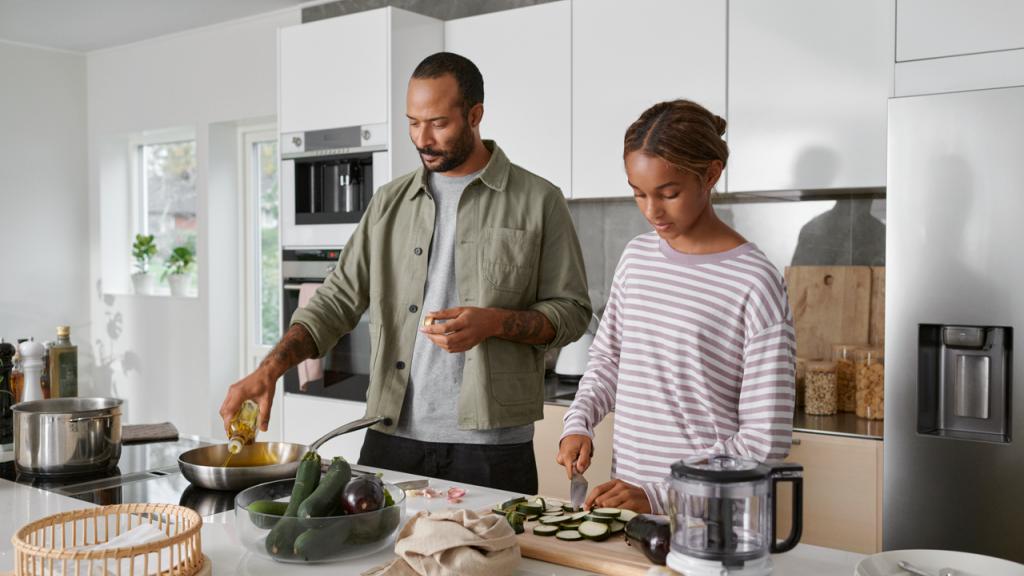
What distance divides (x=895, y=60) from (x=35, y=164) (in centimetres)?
486

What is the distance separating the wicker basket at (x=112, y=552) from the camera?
112cm

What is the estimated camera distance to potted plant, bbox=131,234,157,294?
5504 mm

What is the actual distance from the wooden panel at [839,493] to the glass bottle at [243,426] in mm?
1487

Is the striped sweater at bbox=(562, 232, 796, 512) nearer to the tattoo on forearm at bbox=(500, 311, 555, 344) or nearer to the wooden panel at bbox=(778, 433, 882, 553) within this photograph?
the tattoo on forearm at bbox=(500, 311, 555, 344)

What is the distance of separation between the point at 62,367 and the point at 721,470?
201 cm

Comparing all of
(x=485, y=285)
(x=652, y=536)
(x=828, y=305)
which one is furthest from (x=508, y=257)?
(x=828, y=305)

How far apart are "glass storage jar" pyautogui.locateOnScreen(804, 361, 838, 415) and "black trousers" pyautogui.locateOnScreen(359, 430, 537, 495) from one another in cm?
120

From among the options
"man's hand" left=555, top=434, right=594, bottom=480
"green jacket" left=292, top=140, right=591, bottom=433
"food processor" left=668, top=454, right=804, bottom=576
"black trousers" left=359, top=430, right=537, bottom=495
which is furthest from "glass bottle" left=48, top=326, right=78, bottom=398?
"food processor" left=668, top=454, right=804, bottom=576

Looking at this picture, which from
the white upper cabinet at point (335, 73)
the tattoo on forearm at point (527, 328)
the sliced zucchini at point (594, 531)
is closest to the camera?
the sliced zucchini at point (594, 531)

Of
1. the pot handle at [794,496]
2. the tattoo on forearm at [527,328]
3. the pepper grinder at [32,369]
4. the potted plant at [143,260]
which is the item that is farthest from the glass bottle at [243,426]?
the potted plant at [143,260]

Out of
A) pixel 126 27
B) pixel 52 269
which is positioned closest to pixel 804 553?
pixel 126 27

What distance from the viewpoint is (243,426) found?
5.62 feet

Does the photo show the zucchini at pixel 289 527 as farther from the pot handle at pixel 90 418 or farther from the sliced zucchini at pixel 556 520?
the pot handle at pixel 90 418

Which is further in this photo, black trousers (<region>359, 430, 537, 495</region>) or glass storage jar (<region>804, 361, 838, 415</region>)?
glass storage jar (<region>804, 361, 838, 415</region>)
